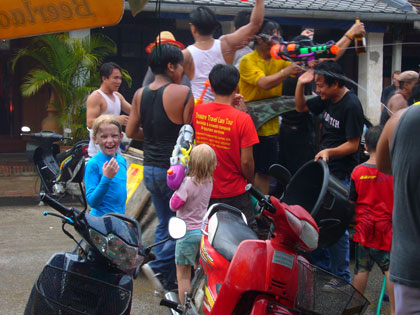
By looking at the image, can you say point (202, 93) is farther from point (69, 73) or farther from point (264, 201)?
point (69, 73)

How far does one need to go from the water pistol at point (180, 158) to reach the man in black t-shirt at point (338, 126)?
1038 millimetres

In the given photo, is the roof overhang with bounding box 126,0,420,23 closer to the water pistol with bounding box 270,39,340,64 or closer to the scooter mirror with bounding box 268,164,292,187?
the water pistol with bounding box 270,39,340,64

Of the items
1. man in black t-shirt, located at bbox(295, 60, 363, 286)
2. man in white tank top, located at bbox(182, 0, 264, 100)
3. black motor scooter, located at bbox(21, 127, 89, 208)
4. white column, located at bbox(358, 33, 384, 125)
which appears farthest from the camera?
white column, located at bbox(358, 33, 384, 125)

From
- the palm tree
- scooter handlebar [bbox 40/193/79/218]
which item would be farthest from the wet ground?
the palm tree

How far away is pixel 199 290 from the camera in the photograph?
354cm

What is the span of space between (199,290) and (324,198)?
1.09m

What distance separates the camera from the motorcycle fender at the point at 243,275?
9.66 feet

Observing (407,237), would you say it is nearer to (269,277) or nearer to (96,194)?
(269,277)

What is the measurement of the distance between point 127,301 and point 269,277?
708 millimetres

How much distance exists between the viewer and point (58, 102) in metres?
11.8

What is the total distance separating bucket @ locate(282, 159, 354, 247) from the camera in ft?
12.9

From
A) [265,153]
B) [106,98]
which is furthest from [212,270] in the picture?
[106,98]

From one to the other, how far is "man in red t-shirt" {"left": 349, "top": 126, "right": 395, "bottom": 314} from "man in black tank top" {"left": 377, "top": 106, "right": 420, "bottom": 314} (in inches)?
74.6

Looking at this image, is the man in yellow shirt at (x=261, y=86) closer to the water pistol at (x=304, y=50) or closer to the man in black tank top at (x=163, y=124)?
the water pistol at (x=304, y=50)
